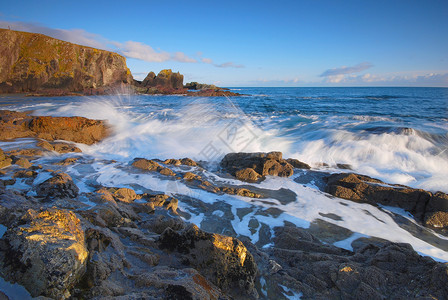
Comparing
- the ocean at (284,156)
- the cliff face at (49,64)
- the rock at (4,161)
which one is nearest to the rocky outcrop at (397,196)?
the ocean at (284,156)

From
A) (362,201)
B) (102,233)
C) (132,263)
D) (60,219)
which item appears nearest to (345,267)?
(132,263)

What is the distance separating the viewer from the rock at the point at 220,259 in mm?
1784

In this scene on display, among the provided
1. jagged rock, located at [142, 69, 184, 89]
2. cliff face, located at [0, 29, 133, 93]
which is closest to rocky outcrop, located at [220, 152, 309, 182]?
cliff face, located at [0, 29, 133, 93]

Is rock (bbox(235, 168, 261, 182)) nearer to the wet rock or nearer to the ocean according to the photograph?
the ocean

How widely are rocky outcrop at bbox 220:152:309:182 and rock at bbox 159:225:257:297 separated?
3.73 metres

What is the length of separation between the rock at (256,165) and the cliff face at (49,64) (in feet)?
159

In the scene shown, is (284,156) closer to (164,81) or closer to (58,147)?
(58,147)

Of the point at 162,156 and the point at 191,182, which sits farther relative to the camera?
the point at 162,156

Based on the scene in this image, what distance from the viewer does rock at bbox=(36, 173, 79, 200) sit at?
3.07 metres

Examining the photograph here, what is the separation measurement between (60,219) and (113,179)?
3.80m

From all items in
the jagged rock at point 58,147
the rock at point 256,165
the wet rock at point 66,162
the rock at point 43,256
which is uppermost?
the rock at point 43,256

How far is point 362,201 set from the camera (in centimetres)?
482

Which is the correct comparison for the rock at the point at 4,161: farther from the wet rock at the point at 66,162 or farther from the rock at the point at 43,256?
the rock at the point at 43,256

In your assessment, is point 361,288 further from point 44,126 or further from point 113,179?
point 44,126
